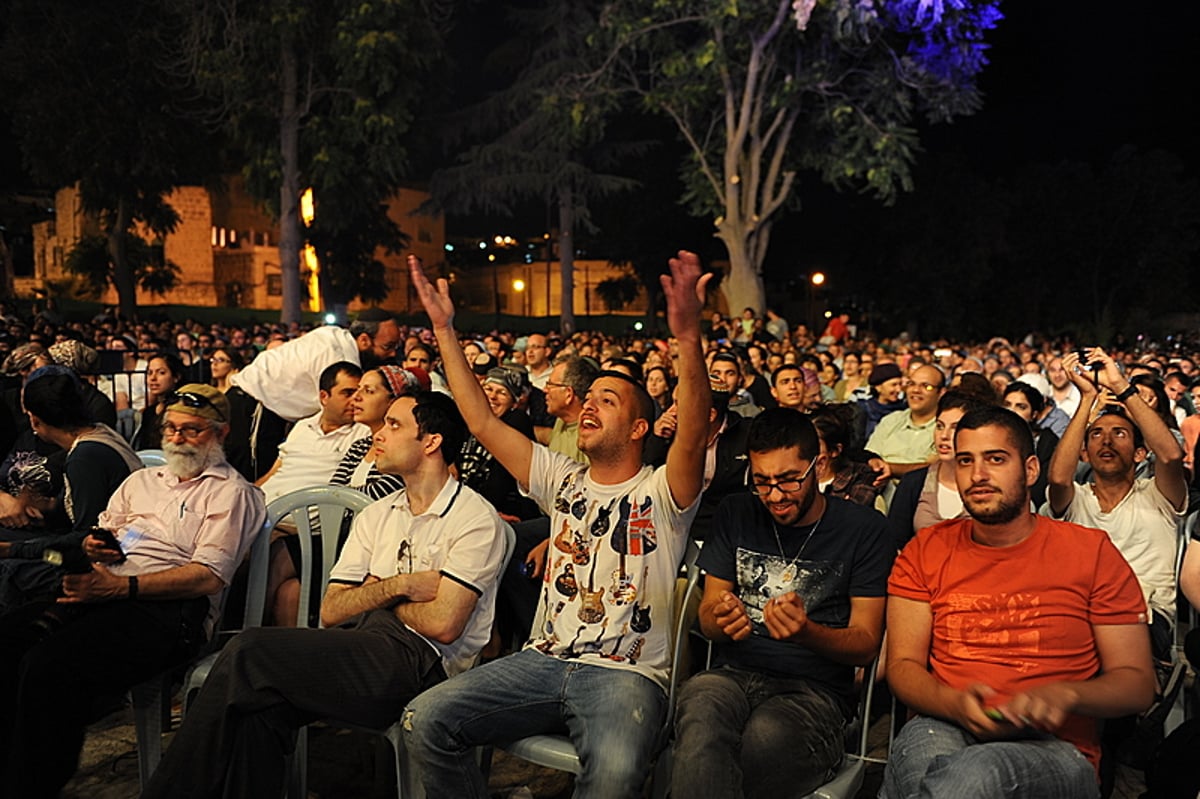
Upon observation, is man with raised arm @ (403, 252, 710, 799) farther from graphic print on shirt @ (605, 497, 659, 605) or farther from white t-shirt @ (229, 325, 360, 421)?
white t-shirt @ (229, 325, 360, 421)

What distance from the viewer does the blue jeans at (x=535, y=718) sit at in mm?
3244

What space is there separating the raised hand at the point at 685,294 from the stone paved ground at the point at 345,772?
1866 mm

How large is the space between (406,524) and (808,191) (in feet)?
138

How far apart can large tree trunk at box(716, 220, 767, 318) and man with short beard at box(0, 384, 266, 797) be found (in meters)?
19.8

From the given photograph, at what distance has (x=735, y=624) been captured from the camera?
318cm

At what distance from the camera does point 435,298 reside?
4332 mm

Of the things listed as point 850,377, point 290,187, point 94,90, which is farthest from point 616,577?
point 94,90

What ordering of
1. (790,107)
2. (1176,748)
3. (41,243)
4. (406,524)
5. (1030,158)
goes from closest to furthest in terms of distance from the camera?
1. (1176,748)
2. (406,524)
3. (790,107)
4. (1030,158)
5. (41,243)

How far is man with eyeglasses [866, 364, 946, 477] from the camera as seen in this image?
667 centimetres

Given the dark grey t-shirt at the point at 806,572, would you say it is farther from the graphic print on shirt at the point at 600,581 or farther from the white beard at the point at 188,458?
the white beard at the point at 188,458

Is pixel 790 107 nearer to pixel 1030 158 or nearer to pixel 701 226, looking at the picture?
pixel 701 226

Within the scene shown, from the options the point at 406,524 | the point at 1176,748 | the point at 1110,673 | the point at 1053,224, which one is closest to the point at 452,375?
the point at 406,524

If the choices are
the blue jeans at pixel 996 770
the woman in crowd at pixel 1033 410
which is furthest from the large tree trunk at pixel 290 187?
the blue jeans at pixel 996 770

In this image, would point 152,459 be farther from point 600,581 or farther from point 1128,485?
point 1128,485
